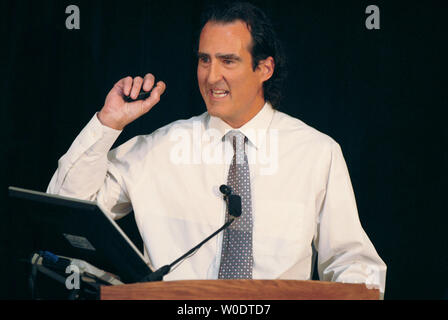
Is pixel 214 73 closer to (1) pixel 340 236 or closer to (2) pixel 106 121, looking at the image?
(2) pixel 106 121

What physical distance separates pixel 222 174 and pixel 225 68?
415 millimetres

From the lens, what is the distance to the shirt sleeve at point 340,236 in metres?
1.97

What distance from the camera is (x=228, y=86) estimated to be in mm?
2166

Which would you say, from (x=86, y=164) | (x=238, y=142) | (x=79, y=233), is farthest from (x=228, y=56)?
(x=79, y=233)

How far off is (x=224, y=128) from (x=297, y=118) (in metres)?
0.48

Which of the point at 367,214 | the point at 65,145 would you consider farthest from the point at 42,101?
the point at 367,214

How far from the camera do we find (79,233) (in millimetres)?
1522

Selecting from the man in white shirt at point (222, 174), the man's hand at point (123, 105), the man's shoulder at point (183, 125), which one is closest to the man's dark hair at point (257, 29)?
the man in white shirt at point (222, 174)

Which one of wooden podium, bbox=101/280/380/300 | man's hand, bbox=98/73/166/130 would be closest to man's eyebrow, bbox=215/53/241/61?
man's hand, bbox=98/73/166/130

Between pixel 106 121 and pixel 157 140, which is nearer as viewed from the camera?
A: pixel 106 121

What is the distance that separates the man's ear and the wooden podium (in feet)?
3.87

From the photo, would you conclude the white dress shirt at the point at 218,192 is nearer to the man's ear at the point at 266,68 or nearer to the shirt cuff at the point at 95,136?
the shirt cuff at the point at 95,136

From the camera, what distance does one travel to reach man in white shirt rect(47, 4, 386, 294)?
206cm
